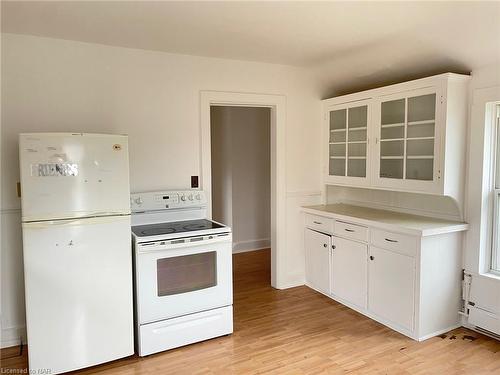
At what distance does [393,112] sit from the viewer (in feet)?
11.0

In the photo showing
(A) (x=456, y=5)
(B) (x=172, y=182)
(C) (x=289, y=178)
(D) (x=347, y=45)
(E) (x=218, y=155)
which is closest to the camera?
(A) (x=456, y=5)

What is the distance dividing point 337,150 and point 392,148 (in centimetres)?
75

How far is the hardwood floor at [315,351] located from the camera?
2626 millimetres

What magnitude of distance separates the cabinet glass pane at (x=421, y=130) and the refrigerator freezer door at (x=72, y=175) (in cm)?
226

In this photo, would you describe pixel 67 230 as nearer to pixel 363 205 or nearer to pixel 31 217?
pixel 31 217

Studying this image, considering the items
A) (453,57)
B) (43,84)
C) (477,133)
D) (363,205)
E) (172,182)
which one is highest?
(453,57)

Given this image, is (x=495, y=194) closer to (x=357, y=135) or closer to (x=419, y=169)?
(x=419, y=169)

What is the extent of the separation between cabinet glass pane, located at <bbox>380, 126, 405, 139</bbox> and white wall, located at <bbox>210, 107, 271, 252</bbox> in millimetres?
2249

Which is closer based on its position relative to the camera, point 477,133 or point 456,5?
point 456,5

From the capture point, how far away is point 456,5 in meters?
2.34

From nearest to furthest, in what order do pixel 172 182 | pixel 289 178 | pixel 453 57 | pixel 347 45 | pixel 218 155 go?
pixel 453 57 < pixel 347 45 < pixel 172 182 < pixel 289 178 < pixel 218 155

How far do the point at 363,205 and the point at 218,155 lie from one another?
2286 mm

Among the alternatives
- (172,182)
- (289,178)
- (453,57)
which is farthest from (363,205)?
(172,182)

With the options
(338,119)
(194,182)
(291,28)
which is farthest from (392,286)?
(291,28)
